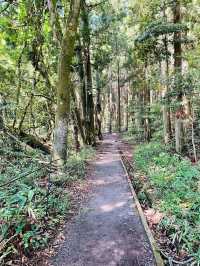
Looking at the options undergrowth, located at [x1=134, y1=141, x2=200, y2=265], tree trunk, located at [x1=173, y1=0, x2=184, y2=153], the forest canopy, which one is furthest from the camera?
tree trunk, located at [x1=173, y1=0, x2=184, y2=153]

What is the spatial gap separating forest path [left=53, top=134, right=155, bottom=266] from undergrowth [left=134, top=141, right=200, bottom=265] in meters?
0.58

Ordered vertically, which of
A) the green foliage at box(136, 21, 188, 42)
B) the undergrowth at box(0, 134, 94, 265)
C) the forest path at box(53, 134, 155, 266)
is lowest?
the forest path at box(53, 134, 155, 266)

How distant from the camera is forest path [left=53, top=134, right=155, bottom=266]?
5051 mm

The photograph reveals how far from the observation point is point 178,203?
7.03m

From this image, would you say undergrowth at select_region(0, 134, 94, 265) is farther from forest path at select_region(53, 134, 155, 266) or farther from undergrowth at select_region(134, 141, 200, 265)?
undergrowth at select_region(134, 141, 200, 265)

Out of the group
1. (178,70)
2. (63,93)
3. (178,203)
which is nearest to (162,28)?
(178,70)

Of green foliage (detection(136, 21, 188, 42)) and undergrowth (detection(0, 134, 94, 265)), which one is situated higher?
green foliage (detection(136, 21, 188, 42))

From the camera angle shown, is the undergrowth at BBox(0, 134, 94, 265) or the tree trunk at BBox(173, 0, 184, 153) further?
the tree trunk at BBox(173, 0, 184, 153)

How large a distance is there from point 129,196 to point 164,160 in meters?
3.56

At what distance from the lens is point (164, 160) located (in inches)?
452

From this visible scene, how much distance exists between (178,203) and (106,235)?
6.89 feet

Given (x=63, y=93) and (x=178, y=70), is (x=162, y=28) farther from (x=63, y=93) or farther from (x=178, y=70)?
(x=63, y=93)

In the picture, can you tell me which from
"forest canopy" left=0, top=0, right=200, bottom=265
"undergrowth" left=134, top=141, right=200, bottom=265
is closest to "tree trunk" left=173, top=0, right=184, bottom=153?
"forest canopy" left=0, top=0, right=200, bottom=265

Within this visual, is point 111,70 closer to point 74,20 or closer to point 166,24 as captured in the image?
point 166,24
